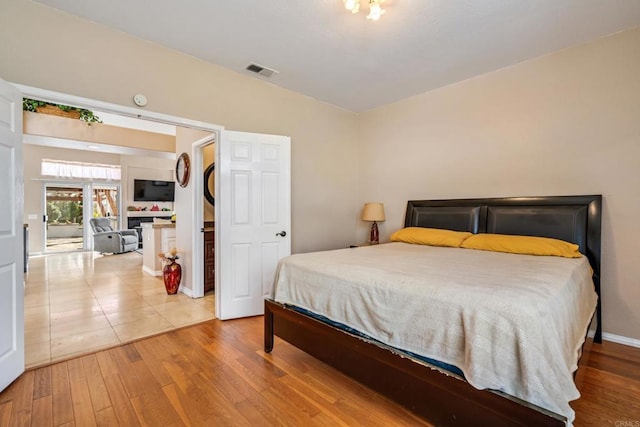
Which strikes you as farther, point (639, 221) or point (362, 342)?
point (639, 221)

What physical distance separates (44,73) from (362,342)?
10.0 ft

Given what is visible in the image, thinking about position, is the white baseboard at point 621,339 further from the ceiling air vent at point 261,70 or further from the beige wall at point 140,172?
the beige wall at point 140,172

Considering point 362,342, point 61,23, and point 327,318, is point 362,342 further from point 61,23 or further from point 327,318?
point 61,23

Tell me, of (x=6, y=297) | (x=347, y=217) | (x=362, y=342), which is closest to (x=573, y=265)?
(x=362, y=342)

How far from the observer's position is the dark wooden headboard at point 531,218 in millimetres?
2697

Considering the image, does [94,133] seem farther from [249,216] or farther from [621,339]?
[621,339]

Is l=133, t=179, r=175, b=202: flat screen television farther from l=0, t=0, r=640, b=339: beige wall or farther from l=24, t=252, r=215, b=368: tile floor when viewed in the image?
l=0, t=0, r=640, b=339: beige wall

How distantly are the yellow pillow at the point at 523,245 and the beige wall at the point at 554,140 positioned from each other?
1.94 feet

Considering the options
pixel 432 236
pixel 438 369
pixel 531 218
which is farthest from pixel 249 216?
pixel 531 218

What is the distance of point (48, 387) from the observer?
6.64ft

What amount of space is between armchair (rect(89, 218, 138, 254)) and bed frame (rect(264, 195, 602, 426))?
722 centimetres

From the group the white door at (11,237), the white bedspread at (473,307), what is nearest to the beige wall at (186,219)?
the white door at (11,237)

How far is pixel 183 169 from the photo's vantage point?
4.40 meters

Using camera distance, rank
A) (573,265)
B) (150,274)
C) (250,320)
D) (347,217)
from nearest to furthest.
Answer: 1. (573,265)
2. (250,320)
3. (347,217)
4. (150,274)
